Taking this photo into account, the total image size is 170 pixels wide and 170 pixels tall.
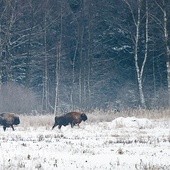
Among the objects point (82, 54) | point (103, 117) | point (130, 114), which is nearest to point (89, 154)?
point (103, 117)

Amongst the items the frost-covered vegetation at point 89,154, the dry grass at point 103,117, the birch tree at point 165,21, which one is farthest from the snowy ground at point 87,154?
the birch tree at point 165,21

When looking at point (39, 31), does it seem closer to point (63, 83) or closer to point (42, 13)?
point (42, 13)

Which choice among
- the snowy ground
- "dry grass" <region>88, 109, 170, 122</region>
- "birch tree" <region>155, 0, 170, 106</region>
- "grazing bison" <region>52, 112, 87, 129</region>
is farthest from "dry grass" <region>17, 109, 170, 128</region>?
the snowy ground

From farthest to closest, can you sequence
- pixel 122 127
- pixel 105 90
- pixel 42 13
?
pixel 105 90, pixel 42 13, pixel 122 127

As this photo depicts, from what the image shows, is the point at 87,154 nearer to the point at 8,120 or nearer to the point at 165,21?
the point at 8,120

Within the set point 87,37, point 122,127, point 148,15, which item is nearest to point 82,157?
point 122,127

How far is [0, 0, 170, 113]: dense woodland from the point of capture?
3672 centimetres

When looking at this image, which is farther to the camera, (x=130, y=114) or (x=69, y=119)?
(x=130, y=114)

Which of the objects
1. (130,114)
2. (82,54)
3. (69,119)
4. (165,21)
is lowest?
(69,119)

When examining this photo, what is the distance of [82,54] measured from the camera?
133 feet

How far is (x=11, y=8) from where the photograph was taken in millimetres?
36656

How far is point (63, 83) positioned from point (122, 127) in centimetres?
2016

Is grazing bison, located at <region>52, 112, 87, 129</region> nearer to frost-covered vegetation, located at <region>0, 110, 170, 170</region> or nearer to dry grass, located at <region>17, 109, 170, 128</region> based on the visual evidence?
→ dry grass, located at <region>17, 109, 170, 128</region>

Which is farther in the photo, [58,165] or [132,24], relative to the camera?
[132,24]
